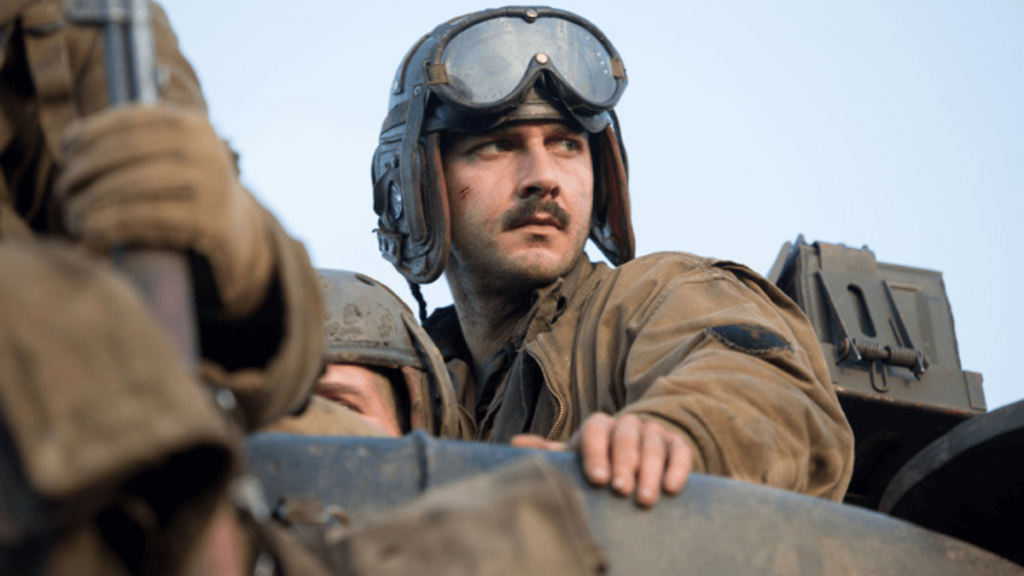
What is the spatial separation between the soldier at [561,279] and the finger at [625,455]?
14.3 inches

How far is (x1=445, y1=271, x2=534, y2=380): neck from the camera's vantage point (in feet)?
21.2

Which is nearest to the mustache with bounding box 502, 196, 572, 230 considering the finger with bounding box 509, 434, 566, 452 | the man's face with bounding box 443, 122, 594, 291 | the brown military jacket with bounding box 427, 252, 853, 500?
the man's face with bounding box 443, 122, 594, 291

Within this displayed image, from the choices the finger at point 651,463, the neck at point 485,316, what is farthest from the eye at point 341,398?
the finger at point 651,463

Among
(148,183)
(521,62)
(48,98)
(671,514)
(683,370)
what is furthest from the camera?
(521,62)

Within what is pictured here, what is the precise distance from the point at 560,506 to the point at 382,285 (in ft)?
11.8

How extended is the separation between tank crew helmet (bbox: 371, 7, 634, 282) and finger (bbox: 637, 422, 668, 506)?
2988 mm

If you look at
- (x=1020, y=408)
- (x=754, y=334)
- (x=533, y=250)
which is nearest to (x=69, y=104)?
(x=754, y=334)

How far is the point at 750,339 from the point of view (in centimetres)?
473

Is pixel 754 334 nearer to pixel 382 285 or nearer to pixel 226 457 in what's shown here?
pixel 382 285

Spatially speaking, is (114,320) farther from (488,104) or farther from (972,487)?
(488,104)

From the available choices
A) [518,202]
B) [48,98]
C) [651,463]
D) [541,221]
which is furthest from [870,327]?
[48,98]

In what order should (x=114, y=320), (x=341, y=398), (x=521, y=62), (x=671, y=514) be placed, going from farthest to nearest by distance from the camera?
(x=521, y=62)
(x=341, y=398)
(x=671, y=514)
(x=114, y=320)

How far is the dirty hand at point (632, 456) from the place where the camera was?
342cm

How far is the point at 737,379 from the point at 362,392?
1476mm
